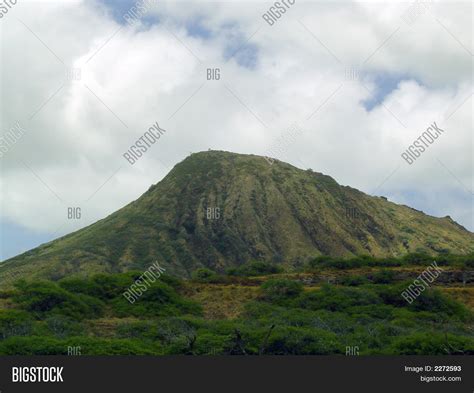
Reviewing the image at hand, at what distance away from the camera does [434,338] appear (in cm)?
3919

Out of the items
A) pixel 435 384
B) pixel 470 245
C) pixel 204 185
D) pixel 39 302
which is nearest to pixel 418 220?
pixel 470 245

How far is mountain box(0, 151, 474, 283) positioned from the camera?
340 feet

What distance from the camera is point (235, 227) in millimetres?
120000

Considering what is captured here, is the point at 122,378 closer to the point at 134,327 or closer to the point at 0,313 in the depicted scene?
the point at 134,327

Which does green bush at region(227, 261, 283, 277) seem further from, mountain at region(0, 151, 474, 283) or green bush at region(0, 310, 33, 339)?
green bush at region(0, 310, 33, 339)

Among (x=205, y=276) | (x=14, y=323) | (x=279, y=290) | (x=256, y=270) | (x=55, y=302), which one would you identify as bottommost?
(x=14, y=323)

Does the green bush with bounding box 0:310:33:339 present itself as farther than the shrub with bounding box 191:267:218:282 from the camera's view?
No

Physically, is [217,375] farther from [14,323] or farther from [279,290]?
[279,290]

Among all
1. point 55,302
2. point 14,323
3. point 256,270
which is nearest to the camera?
point 14,323

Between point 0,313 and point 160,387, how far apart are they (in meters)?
26.4

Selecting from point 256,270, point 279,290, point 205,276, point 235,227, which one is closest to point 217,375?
point 279,290

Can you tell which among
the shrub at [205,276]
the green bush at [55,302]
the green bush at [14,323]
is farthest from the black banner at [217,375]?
the shrub at [205,276]

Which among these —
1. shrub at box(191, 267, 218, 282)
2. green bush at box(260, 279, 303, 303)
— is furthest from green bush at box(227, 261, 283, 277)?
green bush at box(260, 279, 303, 303)

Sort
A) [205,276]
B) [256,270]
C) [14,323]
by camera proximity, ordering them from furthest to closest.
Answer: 1. [256,270]
2. [205,276]
3. [14,323]
